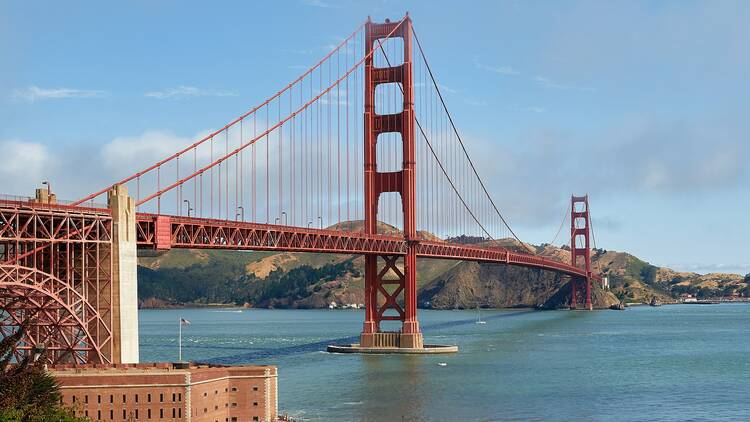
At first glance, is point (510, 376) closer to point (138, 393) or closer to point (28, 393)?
point (138, 393)

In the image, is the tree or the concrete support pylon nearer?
the tree

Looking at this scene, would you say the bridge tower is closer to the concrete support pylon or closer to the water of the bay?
the water of the bay

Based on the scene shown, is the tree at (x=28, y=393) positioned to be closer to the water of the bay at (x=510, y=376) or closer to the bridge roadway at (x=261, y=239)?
the water of the bay at (x=510, y=376)

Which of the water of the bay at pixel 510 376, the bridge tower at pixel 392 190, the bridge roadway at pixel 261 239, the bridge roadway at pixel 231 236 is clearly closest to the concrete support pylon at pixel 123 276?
the bridge roadway at pixel 231 236

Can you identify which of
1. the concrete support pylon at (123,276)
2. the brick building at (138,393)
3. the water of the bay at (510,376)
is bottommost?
the water of the bay at (510,376)

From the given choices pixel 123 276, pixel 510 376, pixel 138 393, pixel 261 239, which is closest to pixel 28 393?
pixel 138 393

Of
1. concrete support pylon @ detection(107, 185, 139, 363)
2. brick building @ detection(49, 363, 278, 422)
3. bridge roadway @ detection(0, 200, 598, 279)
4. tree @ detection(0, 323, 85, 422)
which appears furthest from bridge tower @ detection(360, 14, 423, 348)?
tree @ detection(0, 323, 85, 422)
